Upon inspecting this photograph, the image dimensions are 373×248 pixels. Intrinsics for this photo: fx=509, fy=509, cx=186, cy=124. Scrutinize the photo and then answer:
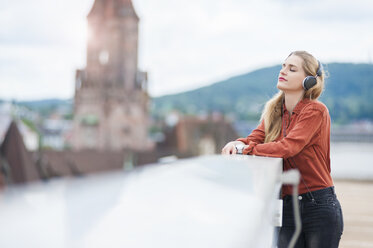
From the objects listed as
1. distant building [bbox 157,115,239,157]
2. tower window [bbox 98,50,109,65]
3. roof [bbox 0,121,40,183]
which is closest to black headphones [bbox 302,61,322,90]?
roof [bbox 0,121,40,183]

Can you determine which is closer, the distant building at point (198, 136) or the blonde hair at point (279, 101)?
the blonde hair at point (279, 101)

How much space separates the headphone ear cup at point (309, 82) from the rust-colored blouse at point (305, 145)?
0.03 metres

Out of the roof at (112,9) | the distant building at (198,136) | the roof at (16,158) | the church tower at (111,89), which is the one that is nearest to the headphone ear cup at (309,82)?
the roof at (16,158)

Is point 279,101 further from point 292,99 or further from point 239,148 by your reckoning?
point 239,148

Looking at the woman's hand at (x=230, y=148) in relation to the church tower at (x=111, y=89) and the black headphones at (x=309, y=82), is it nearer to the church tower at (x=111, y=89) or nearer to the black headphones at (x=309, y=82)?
the black headphones at (x=309, y=82)

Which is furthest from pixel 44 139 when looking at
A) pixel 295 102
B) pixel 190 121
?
pixel 295 102

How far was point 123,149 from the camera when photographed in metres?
34.1

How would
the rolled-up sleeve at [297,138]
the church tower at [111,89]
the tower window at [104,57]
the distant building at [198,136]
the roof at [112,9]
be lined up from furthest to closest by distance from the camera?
the distant building at [198,136] < the roof at [112,9] < the church tower at [111,89] < the tower window at [104,57] < the rolled-up sleeve at [297,138]

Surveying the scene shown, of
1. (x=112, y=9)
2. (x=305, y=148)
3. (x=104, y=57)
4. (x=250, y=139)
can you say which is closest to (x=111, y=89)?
(x=104, y=57)

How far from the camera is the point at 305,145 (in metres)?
0.99

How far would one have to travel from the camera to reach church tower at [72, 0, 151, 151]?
108ft

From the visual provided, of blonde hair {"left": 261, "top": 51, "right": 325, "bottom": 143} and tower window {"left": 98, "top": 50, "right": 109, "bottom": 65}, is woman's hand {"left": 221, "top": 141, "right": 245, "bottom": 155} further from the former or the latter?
tower window {"left": 98, "top": 50, "right": 109, "bottom": 65}

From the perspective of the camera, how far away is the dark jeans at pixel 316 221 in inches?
38.8

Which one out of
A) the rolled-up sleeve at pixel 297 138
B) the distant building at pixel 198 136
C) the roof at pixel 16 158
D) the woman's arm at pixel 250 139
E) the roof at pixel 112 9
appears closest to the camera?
the rolled-up sleeve at pixel 297 138
